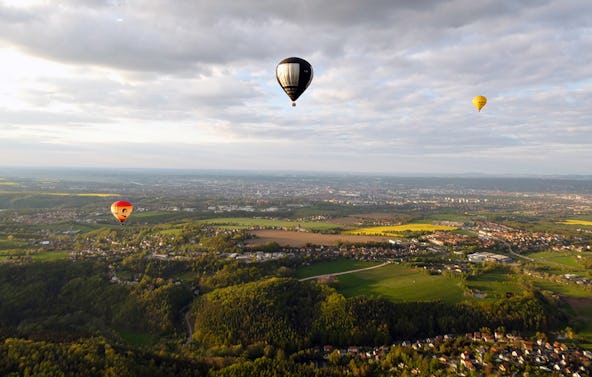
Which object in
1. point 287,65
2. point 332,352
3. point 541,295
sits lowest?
point 332,352

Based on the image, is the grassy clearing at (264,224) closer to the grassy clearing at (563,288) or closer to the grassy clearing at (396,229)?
the grassy clearing at (396,229)

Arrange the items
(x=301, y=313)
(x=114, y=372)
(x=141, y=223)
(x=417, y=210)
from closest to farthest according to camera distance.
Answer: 1. (x=114, y=372)
2. (x=301, y=313)
3. (x=141, y=223)
4. (x=417, y=210)

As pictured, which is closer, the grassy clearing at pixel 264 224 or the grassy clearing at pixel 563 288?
the grassy clearing at pixel 563 288

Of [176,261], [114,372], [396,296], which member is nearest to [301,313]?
[396,296]

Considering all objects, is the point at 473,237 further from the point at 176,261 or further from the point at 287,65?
the point at 287,65

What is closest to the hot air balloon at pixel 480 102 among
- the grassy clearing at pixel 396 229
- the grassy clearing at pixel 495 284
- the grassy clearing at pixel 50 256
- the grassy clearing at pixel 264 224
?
the grassy clearing at pixel 495 284

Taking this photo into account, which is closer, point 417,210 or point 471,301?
point 471,301

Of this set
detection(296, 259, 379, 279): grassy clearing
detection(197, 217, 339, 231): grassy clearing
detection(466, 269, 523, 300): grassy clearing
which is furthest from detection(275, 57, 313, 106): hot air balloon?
detection(197, 217, 339, 231): grassy clearing
